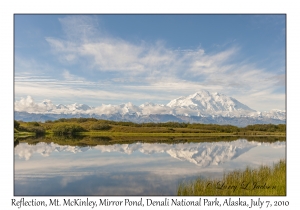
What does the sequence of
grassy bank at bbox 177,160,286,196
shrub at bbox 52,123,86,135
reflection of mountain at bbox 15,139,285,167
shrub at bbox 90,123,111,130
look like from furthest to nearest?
shrub at bbox 90,123,111,130 → shrub at bbox 52,123,86,135 → reflection of mountain at bbox 15,139,285,167 → grassy bank at bbox 177,160,286,196

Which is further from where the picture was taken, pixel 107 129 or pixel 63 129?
pixel 107 129

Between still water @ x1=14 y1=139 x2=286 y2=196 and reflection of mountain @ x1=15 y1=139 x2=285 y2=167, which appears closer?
still water @ x1=14 y1=139 x2=286 y2=196

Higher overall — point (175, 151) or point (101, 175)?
point (101, 175)

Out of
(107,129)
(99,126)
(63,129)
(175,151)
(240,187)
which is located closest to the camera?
(240,187)

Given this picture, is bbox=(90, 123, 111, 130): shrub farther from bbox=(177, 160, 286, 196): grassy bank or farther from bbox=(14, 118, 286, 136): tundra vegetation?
bbox=(177, 160, 286, 196): grassy bank

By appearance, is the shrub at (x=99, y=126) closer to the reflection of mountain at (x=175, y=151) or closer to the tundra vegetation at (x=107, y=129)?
the tundra vegetation at (x=107, y=129)

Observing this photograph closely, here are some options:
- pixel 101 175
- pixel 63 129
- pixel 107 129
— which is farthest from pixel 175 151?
pixel 107 129

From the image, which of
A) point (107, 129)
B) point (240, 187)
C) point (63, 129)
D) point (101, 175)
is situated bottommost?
point (107, 129)

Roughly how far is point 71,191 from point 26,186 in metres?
3.48

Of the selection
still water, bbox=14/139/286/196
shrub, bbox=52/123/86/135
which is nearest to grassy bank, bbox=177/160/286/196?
still water, bbox=14/139/286/196

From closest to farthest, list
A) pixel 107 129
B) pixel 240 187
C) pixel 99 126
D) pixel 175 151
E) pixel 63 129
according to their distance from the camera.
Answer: pixel 240 187, pixel 175 151, pixel 63 129, pixel 99 126, pixel 107 129

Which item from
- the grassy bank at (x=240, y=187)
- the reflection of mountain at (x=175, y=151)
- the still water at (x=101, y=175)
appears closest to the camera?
the grassy bank at (x=240, y=187)

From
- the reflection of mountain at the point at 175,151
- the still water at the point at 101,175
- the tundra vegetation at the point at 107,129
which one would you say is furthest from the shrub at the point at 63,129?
the still water at the point at 101,175

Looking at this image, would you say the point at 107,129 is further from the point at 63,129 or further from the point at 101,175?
the point at 101,175
